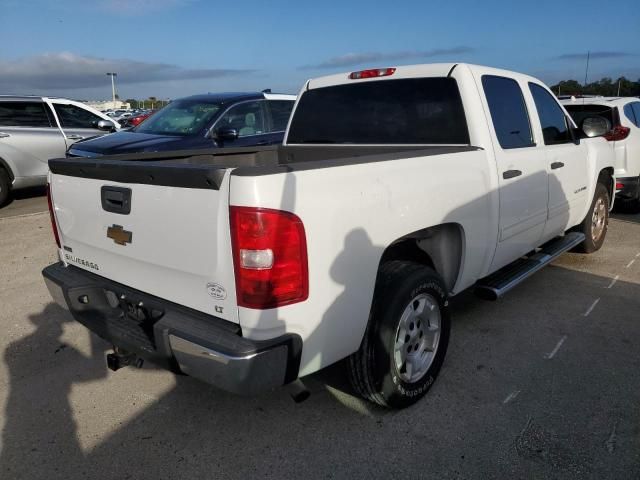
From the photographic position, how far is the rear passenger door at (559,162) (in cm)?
423

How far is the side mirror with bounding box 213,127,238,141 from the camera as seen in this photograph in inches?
275

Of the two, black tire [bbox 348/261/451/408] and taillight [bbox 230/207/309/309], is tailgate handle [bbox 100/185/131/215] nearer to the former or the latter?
taillight [bbox 230/207/309/309]

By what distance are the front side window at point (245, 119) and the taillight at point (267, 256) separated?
5760mm

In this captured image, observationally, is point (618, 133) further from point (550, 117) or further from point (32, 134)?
point (32, 134)

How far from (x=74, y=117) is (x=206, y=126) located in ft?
12.9

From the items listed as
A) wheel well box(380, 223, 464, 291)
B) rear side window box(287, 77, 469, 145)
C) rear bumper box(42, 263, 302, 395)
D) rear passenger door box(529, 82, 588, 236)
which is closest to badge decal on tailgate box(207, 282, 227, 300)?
rear bumper box(42, 263, 302, 395)

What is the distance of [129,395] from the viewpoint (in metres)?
3.11

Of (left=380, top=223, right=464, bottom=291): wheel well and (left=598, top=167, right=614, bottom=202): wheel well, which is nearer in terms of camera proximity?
(left=380, top=223, right=464, bottom=291): wheel well

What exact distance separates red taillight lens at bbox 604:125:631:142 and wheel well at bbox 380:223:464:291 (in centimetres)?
519

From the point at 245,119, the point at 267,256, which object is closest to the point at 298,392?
the point at 267,256

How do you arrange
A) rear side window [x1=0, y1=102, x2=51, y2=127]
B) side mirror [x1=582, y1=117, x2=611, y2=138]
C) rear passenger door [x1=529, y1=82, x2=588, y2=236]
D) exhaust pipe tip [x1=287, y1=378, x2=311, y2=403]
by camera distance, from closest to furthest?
exhaust pipe tip [x1=287, y1=378, x2=311, y2=403], rear passenger door [x1=529, y1=82, x2=588, y2=236], side mirror [x1=582, y1=117, x2=611, y2=138], rear side window [x1=0, y1=102, x2=51, y2=127]

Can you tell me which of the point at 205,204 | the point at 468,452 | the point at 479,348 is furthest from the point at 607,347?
the point at 205,204

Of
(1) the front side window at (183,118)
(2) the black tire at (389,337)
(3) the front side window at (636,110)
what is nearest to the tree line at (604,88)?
(3) the front side window at (636,110)

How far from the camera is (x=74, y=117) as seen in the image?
9797 millimetres
